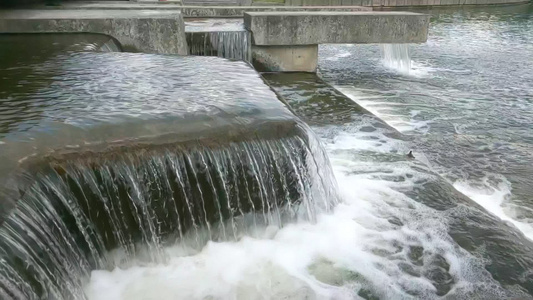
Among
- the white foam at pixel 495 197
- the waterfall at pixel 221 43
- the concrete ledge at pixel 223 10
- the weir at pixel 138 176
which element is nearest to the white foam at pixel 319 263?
the weir at pixel 138 176

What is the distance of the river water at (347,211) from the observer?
11.8 feet

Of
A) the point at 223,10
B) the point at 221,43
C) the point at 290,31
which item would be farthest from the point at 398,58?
A: the point at 221,43

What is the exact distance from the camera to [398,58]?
1180 centimetres

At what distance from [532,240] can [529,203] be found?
97 cm

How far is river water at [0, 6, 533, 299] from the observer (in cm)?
359

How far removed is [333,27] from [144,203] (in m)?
7.15

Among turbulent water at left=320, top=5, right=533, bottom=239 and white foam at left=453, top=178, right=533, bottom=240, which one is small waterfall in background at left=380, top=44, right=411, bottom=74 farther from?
white foam at left=453, top=178, right=533, bottom=240

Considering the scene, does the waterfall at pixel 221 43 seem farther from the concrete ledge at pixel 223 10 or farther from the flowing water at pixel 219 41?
the concrete ledge at pixel 223 10

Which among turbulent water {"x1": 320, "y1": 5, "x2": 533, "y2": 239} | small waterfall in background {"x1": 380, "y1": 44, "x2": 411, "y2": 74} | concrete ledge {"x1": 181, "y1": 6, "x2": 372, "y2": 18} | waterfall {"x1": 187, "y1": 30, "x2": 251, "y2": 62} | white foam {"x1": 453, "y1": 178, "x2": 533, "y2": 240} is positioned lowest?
white foam {"x1": 453, "y1": 178, "x2": 533, "y2": 240}

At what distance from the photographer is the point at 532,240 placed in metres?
4.46

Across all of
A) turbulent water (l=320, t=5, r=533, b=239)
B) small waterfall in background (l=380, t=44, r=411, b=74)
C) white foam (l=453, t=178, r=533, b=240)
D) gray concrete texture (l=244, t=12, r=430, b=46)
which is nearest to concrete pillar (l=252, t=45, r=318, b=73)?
gray concrete texture (l=244, t=12, r=430, b=46)

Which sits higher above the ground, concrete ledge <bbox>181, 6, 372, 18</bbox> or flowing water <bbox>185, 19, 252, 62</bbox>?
concrete ledge <bbox>181, 6, 372, 18</bbox>

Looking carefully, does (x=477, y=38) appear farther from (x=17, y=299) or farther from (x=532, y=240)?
(x=17, y=299)

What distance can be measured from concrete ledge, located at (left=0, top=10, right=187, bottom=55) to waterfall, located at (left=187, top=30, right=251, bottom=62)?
917 millimetres
